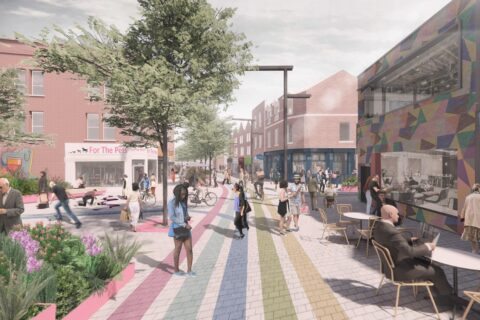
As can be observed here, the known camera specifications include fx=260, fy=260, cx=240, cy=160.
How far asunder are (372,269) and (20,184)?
2267 centimetres

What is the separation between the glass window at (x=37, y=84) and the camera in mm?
25141

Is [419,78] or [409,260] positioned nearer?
[409,260]

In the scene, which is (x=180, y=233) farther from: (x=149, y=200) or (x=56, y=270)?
(x=149, y=200)

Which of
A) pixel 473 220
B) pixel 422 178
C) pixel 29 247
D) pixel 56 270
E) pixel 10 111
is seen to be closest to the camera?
pixel 56 270

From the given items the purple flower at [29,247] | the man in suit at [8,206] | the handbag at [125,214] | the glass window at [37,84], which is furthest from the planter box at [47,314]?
the glass window at [37,84]

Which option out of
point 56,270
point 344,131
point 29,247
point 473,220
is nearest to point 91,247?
point 56,270

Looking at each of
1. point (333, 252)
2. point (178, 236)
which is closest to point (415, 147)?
point (333, 252)

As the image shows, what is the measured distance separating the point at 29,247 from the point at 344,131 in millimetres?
30943

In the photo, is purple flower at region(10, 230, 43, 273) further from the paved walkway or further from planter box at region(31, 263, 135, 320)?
the paved walkway

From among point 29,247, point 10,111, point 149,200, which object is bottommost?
point 149,200

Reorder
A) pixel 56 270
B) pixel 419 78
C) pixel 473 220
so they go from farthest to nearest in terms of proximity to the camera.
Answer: pixel 419 78 → pixel 473 220 → pixel 56 270

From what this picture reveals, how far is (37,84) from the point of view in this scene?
82.7 ft

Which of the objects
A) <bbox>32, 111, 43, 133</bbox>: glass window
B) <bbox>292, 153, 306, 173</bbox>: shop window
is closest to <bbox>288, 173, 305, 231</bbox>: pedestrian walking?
<bbox>292, 153, 306, 173</bbox>: shop window

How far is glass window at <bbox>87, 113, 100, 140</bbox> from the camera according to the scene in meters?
26.6
